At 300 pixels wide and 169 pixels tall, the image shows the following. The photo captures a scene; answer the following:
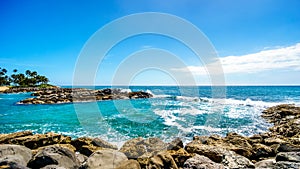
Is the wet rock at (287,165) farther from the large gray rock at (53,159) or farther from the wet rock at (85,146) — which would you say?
the wet rock at (85,146)

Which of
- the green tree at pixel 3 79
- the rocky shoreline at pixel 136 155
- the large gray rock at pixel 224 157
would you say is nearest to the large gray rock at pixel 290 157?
the rocky shoreline at pixel 136 155

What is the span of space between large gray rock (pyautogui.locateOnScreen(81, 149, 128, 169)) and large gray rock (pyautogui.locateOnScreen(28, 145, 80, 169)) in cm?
48

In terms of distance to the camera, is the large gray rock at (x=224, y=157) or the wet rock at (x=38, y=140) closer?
the large gray rock at (x=224, y=157)

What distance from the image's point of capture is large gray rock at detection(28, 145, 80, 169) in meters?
5.06

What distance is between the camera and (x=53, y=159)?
5.09m

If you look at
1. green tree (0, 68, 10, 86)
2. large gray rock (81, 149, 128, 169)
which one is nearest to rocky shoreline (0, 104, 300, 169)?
large gray rock (81, 149, 128, 169)

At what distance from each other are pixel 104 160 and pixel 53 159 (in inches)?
52.0

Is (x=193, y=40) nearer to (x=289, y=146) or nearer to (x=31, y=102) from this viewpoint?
(x=289, y=146)

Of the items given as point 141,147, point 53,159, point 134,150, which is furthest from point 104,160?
point 141,147

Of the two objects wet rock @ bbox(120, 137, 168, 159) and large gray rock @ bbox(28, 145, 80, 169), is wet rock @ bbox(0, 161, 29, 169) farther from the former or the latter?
wet rock @ bbox(120, 137, 168, 159)

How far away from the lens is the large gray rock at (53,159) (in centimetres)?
506

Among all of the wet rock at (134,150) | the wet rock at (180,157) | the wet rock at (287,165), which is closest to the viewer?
the wet rock at (287,165)

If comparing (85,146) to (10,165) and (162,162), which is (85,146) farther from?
(162,162)

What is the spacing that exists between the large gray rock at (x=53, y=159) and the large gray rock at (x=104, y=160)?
1.58 feet
